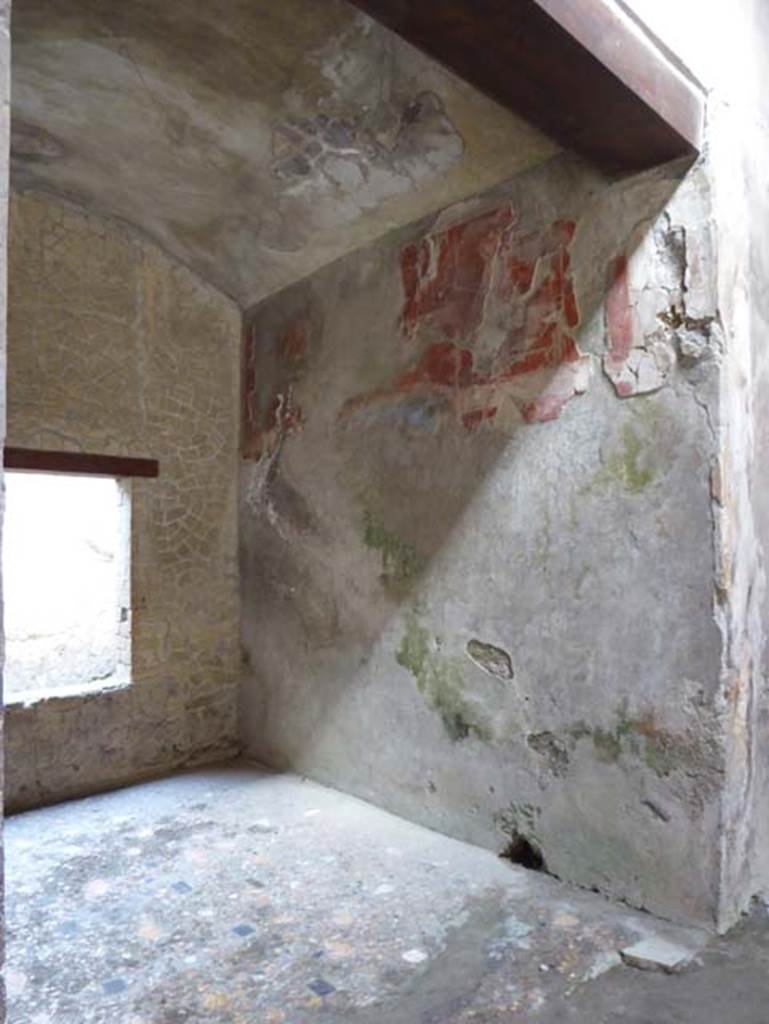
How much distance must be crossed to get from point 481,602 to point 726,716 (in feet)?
3.01

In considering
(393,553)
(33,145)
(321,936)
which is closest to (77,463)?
(33,145)

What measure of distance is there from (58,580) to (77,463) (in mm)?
Answer: 1606

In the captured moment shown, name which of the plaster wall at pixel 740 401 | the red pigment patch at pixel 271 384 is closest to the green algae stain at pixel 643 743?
the plaster wall at pixel 740 401

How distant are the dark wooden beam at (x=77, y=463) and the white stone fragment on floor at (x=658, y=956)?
2.83m

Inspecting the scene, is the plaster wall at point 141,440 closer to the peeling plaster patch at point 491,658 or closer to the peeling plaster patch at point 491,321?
the peeling plaster patch at point 491,321

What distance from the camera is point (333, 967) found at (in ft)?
6.73

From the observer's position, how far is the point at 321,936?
222 centimetres

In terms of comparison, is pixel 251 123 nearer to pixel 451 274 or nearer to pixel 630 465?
pixel 451 274

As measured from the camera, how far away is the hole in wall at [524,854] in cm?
263

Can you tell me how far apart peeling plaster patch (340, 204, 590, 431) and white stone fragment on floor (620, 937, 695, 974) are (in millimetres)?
1563

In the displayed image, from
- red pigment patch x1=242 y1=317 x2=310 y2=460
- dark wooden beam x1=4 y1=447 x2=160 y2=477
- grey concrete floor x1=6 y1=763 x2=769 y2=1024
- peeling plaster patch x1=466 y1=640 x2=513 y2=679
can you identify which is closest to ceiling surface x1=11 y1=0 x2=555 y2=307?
red pigment patch x1=242 y1=317 x2=310 y2=460

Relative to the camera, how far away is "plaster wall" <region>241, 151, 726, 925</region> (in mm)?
2283

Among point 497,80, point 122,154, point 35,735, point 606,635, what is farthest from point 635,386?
A: point 35,735

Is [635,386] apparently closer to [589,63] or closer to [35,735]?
[589,63]
